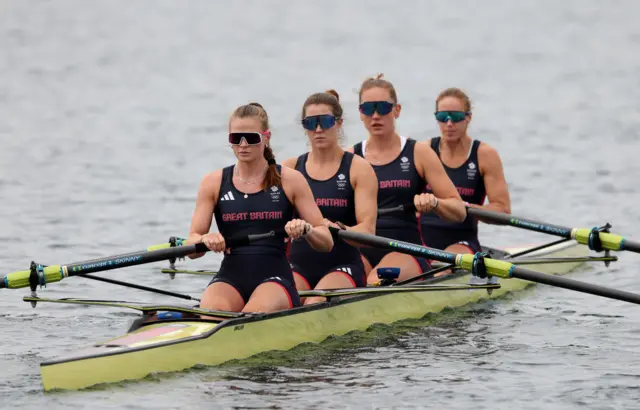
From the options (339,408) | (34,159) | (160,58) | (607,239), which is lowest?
(339,408)

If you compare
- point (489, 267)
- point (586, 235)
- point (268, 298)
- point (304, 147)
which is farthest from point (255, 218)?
point (304, 147)

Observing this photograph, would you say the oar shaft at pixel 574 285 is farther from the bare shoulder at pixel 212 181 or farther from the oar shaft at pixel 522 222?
the bare shoulder at pixel 212 181

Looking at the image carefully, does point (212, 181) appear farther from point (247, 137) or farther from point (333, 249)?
point (333, 249)

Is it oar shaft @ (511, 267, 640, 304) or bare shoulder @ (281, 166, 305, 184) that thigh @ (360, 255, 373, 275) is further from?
oar shaft @ (511, 267, 640, 304)

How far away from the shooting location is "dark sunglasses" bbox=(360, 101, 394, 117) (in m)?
14.5

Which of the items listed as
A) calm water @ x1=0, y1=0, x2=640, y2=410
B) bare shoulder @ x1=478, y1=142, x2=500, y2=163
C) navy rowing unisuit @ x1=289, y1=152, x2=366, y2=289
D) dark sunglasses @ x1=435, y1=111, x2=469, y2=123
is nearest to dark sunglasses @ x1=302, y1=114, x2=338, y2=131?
navy rowing unisuit @ x1=289, y1=152, x2=366, y2=289

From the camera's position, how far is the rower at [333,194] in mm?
13602

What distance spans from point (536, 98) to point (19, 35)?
20413mm

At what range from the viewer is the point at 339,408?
11172 mm

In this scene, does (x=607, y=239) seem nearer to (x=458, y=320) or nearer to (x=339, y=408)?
(x=458, y=320)

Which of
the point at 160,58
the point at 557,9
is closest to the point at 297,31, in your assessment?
the point at 160,58

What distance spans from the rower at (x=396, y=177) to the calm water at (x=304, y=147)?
0.87 m

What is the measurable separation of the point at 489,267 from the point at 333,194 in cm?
187

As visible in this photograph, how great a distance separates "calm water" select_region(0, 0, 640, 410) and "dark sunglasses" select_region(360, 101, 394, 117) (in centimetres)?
226
